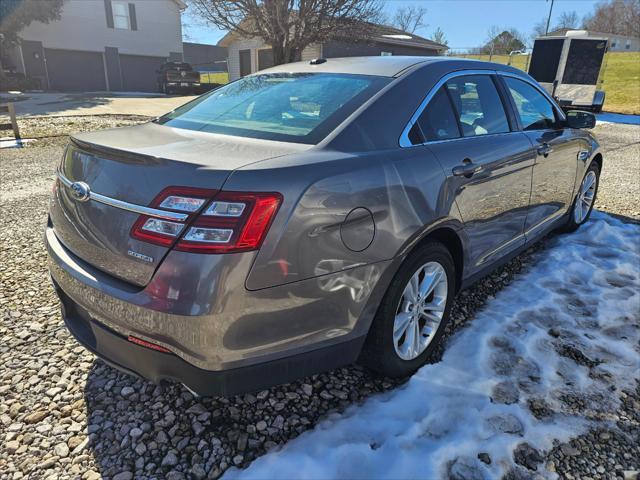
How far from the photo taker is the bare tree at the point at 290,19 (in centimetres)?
1511

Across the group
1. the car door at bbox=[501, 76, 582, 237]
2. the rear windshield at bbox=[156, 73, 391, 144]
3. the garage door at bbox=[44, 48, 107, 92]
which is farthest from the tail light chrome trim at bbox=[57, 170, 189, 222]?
the garage door at bbox=[44, 48, 107, 92]

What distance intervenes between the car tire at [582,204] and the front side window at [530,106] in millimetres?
1045

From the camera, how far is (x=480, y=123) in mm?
2992

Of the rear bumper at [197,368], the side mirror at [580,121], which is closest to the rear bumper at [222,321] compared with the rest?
the rear bumper at [197,368]

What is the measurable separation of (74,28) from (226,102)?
3118cm

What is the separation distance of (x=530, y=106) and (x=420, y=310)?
7.07 ft

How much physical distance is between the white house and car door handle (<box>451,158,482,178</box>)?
30981 mm

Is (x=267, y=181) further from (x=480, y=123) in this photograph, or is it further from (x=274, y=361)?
(x=480, y=123)

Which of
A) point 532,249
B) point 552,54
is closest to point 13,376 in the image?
point 532,249

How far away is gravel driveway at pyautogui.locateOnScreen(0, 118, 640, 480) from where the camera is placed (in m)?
2.01

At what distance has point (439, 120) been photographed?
8.55 feet

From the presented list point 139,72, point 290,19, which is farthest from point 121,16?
point 290,19

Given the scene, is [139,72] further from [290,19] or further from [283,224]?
[283,224]

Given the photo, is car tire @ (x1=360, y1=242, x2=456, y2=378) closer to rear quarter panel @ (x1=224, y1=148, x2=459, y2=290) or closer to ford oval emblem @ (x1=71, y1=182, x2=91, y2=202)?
rear quarter panel @ (x1=224, y1=148, x2=459, y2=290)
